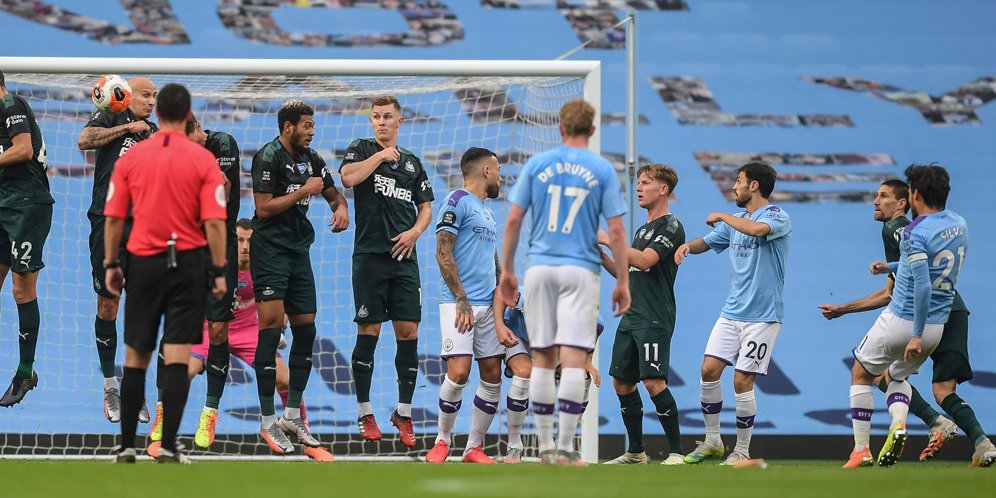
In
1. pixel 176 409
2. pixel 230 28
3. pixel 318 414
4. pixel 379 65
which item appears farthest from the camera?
pixel 230 28

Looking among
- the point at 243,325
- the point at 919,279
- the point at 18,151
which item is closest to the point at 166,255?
the point at 18,151

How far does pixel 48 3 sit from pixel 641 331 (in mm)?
7356

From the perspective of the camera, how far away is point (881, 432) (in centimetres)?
1252

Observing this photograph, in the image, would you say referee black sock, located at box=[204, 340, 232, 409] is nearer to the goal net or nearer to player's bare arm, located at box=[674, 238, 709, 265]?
the goal net

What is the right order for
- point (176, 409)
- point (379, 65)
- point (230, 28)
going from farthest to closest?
point (230, 28) → point (379, 65) → point (176, 409)

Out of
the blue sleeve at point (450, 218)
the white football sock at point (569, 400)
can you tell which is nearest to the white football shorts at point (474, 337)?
the blue sleeve at point (450, 218)

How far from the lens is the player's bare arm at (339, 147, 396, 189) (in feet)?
29.0

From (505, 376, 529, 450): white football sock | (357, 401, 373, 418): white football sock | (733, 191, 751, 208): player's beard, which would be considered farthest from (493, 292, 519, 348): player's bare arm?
(733, 191, 751, 208): player's beard

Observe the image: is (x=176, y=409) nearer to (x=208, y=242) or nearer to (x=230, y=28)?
(x=208, y=242)

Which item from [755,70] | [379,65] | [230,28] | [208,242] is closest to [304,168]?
[379,65]

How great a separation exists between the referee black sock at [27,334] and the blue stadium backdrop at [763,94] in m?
3.07

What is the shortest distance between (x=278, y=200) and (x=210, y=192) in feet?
6.47

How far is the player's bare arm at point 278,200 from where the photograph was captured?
8680 millimetres

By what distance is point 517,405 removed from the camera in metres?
9.01
